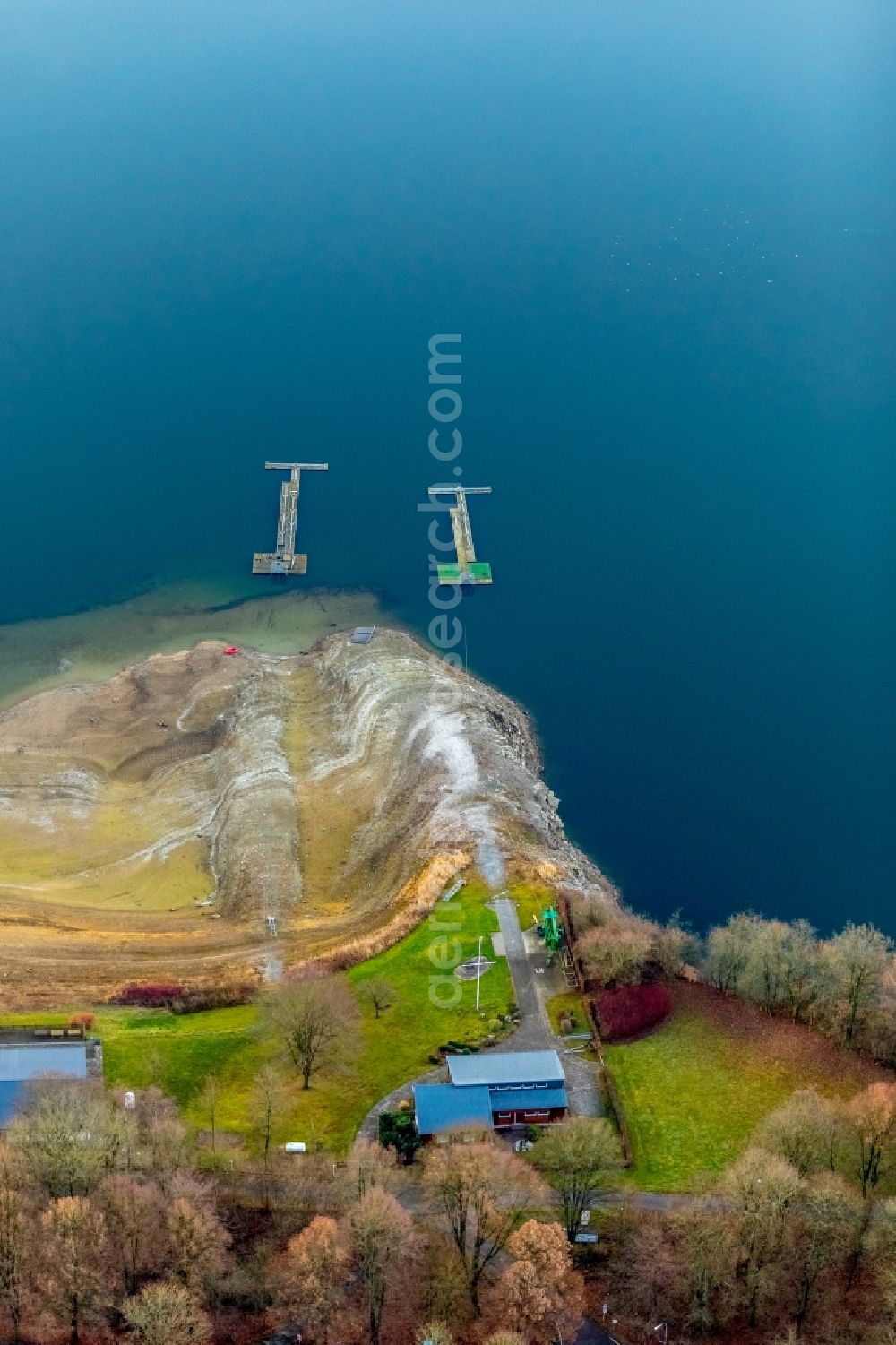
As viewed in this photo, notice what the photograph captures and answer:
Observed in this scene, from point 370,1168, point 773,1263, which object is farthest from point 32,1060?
point 773,1263

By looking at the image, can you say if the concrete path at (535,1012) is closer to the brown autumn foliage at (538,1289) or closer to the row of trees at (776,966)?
the row of trees at (776,966)

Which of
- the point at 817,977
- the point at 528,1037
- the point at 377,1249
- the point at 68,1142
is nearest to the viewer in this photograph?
the point at 377,1249

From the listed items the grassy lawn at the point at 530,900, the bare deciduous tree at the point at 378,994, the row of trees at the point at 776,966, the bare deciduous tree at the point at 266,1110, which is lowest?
the bare deciduous tree at the point at 266,1110

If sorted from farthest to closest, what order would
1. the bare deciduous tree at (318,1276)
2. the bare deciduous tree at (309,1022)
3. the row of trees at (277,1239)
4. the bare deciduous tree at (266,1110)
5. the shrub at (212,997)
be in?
1. the shrub at (212,997)
2. the bare deciduous tree at (309,1022)
3. the bare deciduous tree at (266,1110)
4. the bare deciduous tree at (318,1276)
5. the row of trees at (277,1239)

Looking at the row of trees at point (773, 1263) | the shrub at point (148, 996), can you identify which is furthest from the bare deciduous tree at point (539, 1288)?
the shrub at point (148, 996)

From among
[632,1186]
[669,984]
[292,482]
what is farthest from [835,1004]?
[292,482]

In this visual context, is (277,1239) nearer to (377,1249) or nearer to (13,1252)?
(377,1249)
